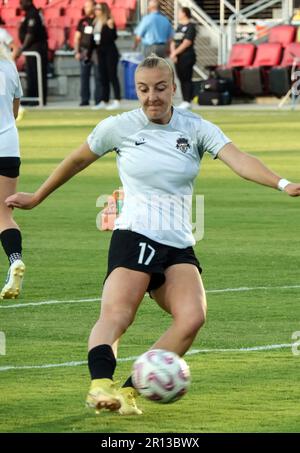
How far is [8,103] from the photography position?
1298 cm

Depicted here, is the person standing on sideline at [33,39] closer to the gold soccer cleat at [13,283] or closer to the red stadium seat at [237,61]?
the red stadium seat at [237,61]

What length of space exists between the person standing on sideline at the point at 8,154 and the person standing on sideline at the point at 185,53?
23.9m

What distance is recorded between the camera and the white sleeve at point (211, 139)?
850 centimetres

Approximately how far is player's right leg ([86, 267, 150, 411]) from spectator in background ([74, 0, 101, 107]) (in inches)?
1242

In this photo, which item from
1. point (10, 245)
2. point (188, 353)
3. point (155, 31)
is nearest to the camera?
point (188, 353)

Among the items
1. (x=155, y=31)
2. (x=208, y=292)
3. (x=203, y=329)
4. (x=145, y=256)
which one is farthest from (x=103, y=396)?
(x=155, y=31)

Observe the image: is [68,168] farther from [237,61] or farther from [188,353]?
[237,61]

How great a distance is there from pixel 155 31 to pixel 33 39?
4.15 metres

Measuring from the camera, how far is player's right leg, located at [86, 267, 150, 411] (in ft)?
25.0

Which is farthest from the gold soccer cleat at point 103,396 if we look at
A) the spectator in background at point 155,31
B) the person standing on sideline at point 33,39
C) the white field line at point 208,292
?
the person standing on sideline at point 33,39

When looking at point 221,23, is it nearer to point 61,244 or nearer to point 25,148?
point 25,148

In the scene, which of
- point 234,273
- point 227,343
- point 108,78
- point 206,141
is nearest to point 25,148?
point 108,78

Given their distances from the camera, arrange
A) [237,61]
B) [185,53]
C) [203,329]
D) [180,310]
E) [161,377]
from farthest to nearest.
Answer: [237,61] < [185,53] < [203,329] < [180,310] < [161,377]

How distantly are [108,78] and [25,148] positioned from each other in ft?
38.2
